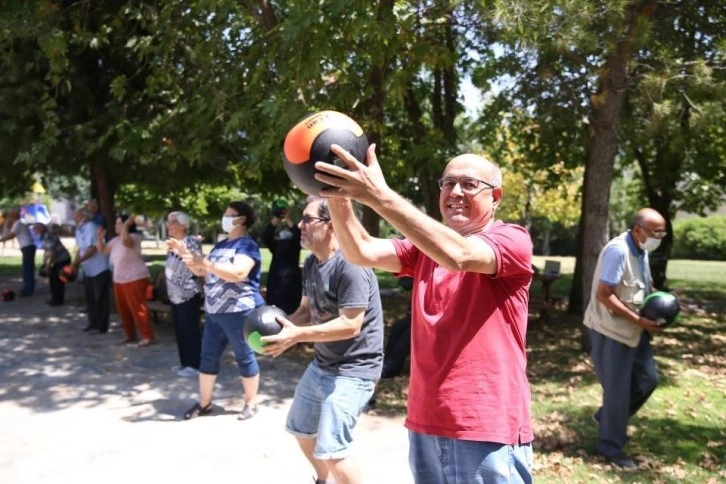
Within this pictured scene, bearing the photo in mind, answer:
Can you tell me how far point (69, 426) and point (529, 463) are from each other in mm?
4883

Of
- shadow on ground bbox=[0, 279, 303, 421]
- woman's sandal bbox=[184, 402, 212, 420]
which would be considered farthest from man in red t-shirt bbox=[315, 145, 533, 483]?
shadow on ground bbox=[0, 279, 303, 421]

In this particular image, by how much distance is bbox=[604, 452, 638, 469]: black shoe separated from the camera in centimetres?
526

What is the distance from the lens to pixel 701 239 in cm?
3578

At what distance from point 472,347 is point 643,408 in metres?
4.99

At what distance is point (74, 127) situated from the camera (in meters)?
11.5

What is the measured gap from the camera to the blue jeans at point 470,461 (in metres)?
2.63

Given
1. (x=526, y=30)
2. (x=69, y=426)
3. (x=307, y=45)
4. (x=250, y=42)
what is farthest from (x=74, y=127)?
(x=526, y=30)

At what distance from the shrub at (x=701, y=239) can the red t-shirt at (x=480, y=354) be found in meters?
35.5

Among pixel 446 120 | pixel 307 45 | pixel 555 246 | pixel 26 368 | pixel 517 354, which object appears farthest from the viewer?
pixel 555 246

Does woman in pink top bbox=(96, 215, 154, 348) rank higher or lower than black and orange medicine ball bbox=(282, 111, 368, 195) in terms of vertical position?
lower

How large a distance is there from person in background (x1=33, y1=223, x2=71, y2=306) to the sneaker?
629cm

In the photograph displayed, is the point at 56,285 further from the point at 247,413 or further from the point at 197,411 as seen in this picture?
the point at 247,413

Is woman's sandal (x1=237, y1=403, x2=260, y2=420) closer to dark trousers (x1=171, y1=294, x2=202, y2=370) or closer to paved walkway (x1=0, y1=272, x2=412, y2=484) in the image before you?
paved walkway (x1=0, y1=272, x2=412, y2=484)

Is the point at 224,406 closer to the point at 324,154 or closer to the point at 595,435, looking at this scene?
the point at 595,435
